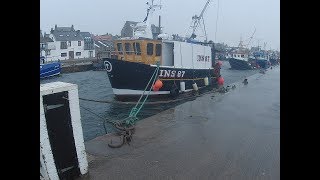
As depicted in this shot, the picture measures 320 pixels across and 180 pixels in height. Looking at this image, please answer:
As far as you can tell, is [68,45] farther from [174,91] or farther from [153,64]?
[174,91]

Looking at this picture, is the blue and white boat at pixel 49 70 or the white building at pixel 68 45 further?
the white building at pixel 68 45

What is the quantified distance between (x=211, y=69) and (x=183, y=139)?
16.4m

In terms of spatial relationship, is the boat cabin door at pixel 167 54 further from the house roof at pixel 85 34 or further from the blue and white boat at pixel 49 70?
the house roof at pixel 85 34

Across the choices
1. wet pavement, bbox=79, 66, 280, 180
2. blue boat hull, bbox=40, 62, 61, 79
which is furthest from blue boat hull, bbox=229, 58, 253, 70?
wet pavement, bbox=79, 66, 280, 180

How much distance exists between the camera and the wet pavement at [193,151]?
566 centimetres

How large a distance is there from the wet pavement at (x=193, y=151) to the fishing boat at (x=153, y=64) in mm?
5761

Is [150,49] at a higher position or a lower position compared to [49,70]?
higher

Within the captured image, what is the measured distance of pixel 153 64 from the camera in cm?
1795

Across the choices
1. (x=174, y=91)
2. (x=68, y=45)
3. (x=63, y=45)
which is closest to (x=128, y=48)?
(x=174, y=91)

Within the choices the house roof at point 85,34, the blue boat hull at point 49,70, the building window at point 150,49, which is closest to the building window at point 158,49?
the building window at point 150,49

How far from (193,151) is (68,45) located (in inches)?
2299

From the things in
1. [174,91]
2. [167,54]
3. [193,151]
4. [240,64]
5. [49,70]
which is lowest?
[193,151]
